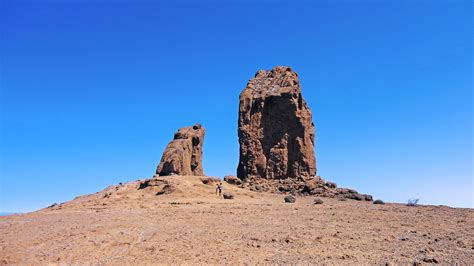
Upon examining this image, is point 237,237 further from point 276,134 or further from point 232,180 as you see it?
point 276,134

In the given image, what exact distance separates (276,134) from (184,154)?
8.21 meters

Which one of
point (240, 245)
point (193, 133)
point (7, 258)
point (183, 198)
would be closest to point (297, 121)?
point (193, 133)

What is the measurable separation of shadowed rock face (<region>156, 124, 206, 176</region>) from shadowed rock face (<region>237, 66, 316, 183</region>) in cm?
393

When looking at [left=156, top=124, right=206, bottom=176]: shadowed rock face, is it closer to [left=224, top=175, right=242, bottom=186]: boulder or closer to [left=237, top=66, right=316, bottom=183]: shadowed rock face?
[left=224, top=175, right=242, bottom=186]: boulder

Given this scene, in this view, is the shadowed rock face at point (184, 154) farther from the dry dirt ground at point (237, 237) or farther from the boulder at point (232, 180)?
the dry dirt ground at point (237, 237)

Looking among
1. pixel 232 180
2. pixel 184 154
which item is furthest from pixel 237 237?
pixel 184 154

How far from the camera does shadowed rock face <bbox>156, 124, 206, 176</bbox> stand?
32.6 meters

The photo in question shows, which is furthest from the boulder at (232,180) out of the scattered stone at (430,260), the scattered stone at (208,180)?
the scattered stone at (430,260)

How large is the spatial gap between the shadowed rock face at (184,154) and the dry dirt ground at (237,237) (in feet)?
39.3

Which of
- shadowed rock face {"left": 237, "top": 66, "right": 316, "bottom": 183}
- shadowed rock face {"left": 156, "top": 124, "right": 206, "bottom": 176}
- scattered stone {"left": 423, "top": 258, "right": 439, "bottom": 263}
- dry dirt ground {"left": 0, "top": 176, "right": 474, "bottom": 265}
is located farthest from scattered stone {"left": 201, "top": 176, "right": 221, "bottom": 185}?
scattered stone {"left": 423, "top": 258, "right": 439, "bottom": 263}

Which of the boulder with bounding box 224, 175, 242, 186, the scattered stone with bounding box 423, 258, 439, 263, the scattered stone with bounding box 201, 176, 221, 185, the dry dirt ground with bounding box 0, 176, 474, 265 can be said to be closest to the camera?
the scattered stone with bounding box 423, 258, 439, 263

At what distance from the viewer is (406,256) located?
10.7 meters

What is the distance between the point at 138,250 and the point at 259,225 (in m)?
5.16

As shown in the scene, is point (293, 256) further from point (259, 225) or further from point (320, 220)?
point (320, 220)
